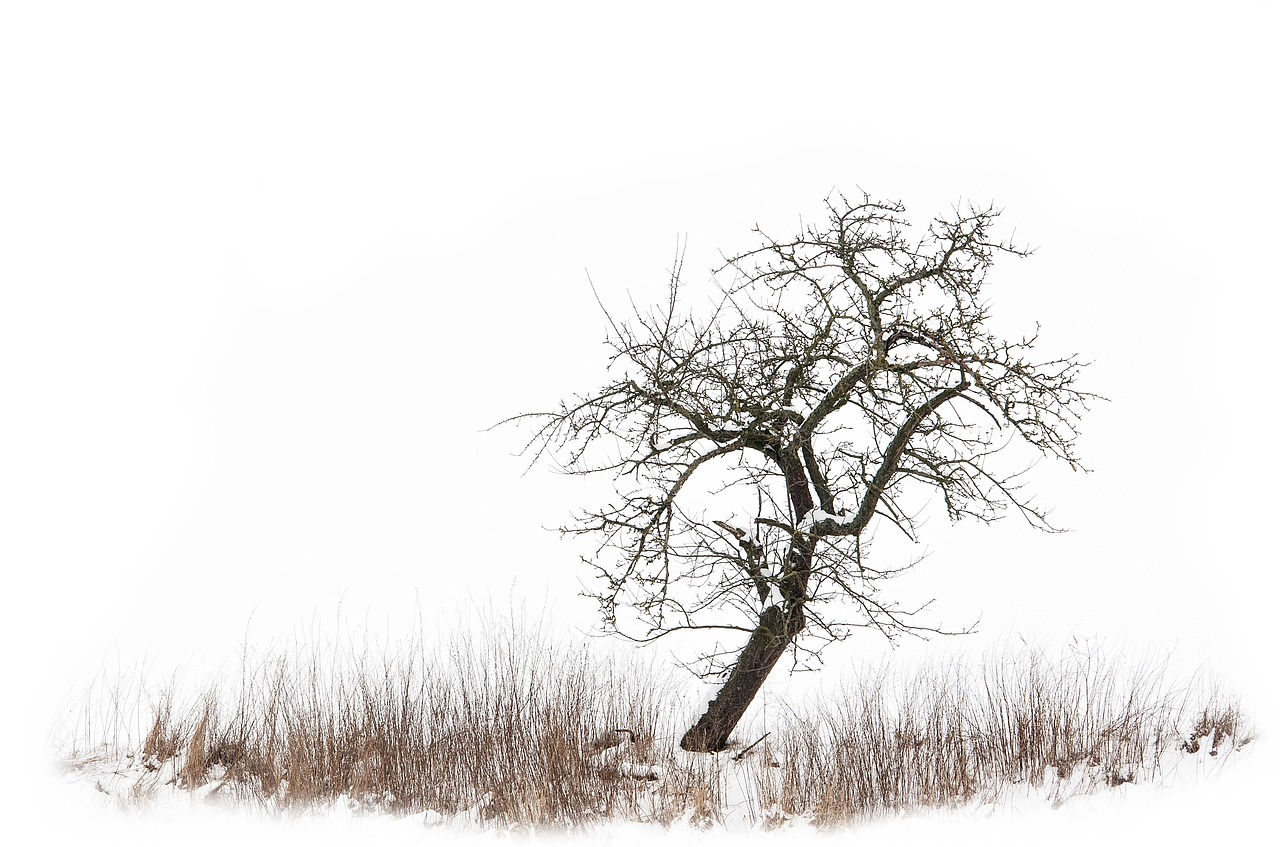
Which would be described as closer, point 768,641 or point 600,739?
point 768,641

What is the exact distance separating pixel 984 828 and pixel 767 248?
370cm

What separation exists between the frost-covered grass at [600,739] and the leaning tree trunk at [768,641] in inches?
6.8

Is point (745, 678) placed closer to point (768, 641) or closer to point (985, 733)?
point (768, 641)

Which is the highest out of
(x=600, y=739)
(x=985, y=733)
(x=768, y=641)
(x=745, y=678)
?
(x=768, y=641)

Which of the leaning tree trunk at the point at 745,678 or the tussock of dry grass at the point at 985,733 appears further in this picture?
the tussock of dry grass at the point at 985,733

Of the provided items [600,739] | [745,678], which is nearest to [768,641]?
[745,678]

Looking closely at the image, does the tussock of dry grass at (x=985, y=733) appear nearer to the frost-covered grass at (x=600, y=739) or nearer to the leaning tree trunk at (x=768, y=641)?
the frost-covered grass at (x=600, y=739)

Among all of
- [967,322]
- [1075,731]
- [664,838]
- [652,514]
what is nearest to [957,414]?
[967,322]

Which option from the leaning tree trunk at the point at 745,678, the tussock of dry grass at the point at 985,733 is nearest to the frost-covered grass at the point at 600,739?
the tussock of dry grass at the point at 985,733

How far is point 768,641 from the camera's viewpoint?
5297 mm

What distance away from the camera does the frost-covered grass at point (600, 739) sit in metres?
5.30

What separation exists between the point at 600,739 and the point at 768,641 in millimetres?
1287

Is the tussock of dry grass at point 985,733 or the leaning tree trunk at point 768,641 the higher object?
the leaning tree trunk at point 768,641

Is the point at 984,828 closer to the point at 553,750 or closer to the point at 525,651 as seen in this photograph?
the point at 553,750
